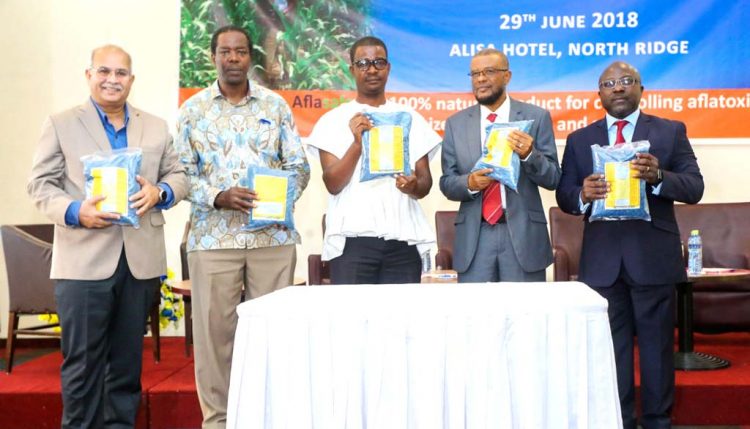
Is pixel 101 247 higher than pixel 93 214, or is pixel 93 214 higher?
pixel 93 214

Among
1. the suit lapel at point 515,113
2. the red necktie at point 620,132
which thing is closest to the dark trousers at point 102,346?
the suit lapel at point 515,113

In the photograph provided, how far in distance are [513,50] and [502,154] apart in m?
3.07

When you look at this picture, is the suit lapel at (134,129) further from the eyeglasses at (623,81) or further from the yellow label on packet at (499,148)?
the eyeglasses at (623,81)

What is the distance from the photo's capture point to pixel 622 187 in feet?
10.4

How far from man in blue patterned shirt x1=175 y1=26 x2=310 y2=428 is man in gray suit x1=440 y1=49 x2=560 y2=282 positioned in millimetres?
694

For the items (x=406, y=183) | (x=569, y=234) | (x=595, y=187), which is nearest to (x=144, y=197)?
(x=406, y=183)

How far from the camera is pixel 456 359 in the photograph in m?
2.21

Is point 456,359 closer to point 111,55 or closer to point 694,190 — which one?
point 694,190

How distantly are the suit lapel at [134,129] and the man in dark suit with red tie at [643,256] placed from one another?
5.87 ft

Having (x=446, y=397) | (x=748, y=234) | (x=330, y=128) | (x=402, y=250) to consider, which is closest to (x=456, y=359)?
(x=446, y=397)

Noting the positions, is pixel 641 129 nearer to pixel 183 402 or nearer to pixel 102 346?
pixel 102 346

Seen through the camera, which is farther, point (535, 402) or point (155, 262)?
point (155, 262)

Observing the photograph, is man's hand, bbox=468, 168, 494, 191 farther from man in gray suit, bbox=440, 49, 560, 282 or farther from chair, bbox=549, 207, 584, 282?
chair, bbox=549, 207, 584, 282

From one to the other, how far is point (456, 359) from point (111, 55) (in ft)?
6.19
